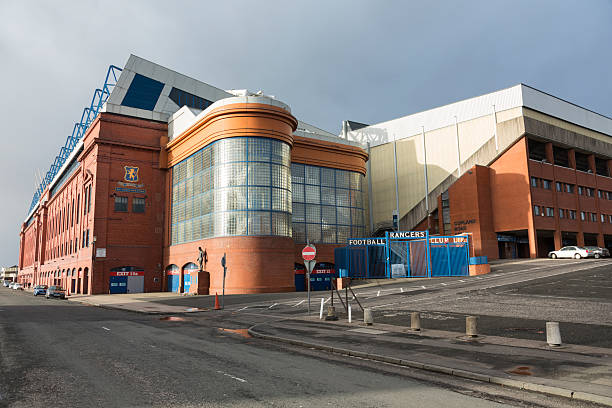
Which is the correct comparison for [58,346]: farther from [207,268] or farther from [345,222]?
[345,222]

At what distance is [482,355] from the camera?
10.5m

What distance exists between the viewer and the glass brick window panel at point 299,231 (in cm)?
4681

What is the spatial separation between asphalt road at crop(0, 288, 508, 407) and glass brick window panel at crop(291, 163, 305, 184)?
35.4 meters

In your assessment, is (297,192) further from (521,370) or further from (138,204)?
(521,370)

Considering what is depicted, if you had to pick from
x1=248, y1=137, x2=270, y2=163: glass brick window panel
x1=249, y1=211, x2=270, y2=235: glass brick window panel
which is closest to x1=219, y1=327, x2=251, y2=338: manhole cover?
x1=249, y1=211, x2=270, y2=235: glass brick window panel

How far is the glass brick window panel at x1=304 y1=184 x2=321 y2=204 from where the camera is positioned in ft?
161

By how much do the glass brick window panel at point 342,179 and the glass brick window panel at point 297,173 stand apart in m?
5.08

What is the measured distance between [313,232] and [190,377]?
131 ft

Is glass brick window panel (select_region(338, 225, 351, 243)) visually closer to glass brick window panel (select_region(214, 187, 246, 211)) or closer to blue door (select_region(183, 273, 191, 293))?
glass brick window panel (select_region(214, 187, 246, 211))

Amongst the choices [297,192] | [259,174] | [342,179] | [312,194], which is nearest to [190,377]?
[259,174]

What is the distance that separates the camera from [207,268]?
3959 centimetres

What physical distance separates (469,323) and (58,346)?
12.1m

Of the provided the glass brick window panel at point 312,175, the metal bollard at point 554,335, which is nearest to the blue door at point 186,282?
the glass brick window panel at point 312,175

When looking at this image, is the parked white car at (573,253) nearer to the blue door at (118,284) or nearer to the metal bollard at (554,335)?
the metal bollard at (554,335)
